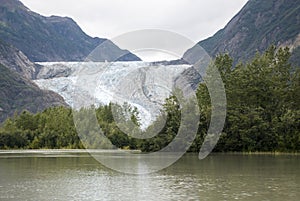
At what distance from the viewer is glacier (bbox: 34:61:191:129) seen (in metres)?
106

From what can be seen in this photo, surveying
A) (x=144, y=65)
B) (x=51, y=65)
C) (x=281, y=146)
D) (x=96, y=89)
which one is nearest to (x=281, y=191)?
(x=281, y=146)

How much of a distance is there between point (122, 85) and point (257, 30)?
64.5 metres

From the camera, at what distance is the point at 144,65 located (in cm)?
12638

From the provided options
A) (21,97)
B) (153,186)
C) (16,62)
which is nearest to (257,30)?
(21,97)

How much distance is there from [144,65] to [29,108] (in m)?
30.7

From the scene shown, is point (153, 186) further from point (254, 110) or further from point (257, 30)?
point (257, 30)

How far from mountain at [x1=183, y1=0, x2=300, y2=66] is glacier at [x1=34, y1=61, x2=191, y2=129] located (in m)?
30.0

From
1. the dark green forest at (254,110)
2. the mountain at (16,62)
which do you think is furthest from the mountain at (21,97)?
the dark green forest at (254,110)

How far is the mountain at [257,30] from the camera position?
14130 centimetres

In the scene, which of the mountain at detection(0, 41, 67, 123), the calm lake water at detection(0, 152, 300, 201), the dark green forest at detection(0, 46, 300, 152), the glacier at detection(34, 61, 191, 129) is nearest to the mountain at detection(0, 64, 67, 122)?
the mountain at detection(0, 41, 67, 123)

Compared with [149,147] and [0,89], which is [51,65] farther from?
[149,147]

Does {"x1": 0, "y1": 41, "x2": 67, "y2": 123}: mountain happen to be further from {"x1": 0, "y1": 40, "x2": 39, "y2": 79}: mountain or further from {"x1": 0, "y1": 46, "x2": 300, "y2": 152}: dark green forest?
{"x1": 0, "y1": 46, "x2": 300, "y2": 152}: dark green forest

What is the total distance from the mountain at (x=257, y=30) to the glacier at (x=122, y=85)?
30.0 meters

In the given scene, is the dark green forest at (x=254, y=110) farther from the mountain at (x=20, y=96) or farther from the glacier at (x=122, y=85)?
the mountain at (x=20, y=96)
